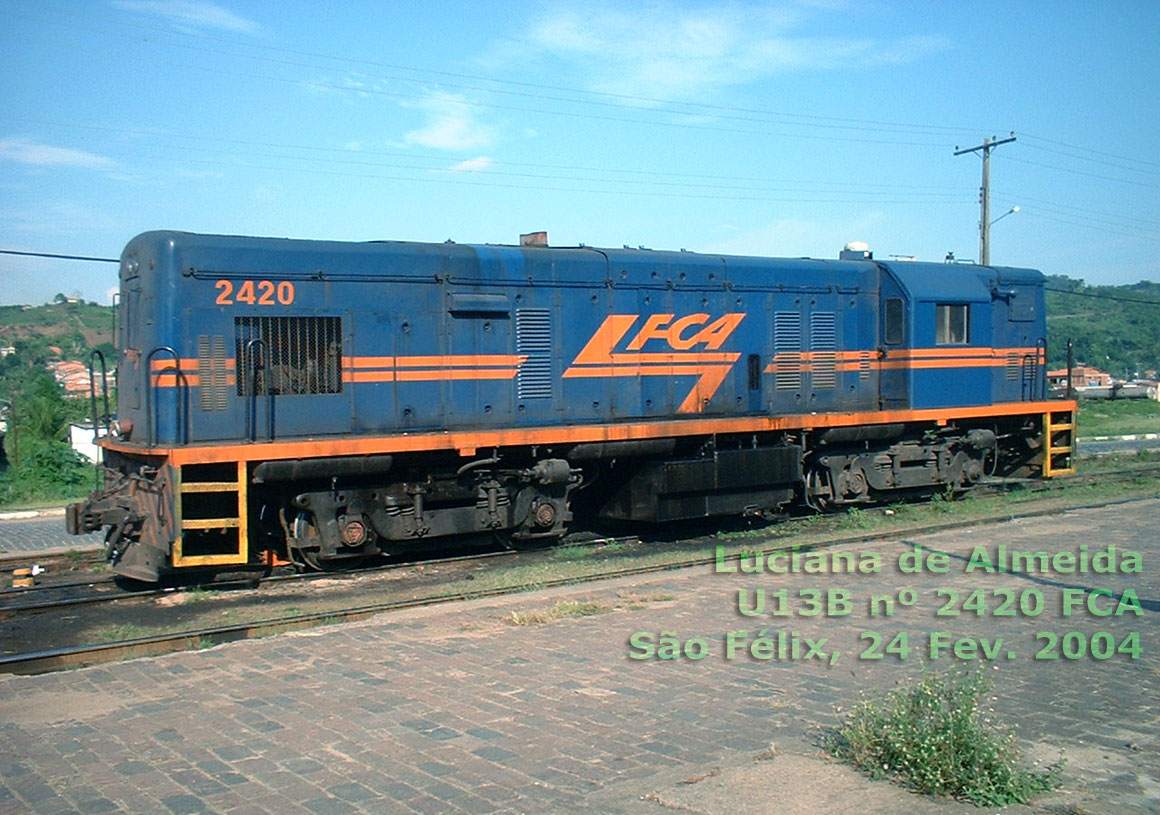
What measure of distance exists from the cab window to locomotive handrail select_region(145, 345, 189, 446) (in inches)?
432

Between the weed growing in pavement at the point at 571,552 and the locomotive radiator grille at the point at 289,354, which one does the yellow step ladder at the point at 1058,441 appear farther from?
the locomotive radiator grille at the point at 289,354

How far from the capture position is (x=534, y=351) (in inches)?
509

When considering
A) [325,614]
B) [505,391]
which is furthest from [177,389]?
[505,391]

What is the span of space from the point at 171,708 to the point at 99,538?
926cm

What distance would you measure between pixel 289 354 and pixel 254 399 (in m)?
0.64

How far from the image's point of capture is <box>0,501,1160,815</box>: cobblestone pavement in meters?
4.91

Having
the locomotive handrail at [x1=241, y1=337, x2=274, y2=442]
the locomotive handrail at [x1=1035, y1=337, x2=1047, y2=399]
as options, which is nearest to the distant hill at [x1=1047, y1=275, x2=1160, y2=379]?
the locomotive handrail at [x1=1035, y1=337, x2=1047, y2=399]

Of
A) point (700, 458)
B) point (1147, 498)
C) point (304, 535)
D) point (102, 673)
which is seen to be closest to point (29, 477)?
point (304, 535)

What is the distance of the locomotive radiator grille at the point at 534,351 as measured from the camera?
1284cm

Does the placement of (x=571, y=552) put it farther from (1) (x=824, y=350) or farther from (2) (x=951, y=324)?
(2) (x=951, y=324)

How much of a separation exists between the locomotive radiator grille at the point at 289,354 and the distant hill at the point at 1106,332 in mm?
78775

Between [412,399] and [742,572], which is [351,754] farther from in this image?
[412,399]

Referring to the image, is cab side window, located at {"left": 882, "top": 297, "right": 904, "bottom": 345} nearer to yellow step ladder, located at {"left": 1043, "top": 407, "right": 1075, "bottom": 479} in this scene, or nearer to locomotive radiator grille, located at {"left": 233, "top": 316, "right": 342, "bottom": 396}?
yellow step ladder, located at {"left": 1043, "top": 407, "right": 1075, "bottom": 479}

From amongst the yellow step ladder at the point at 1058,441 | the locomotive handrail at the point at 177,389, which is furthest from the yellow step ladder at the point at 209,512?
the yellow step ladder at the point at 1058,441
